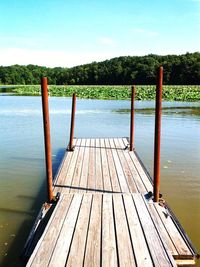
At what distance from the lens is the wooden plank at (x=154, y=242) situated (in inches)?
123

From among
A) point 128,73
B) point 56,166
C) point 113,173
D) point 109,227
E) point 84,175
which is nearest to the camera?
point 109,227

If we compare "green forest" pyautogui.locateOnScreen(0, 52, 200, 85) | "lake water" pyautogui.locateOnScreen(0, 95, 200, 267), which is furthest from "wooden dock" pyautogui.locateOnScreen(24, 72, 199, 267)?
"green forest" pyautogui.locateOnScreen(0, 52, 200, 85)

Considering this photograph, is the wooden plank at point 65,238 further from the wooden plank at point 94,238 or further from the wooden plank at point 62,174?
the wooden plank at point 62,174

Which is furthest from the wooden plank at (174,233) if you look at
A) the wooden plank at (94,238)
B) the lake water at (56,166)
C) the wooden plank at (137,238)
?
the wooden plank at (94,238)

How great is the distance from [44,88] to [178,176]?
4260mm

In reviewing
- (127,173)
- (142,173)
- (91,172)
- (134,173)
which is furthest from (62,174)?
(142,173)

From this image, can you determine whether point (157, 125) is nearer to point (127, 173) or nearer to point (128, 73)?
point (127, 173)

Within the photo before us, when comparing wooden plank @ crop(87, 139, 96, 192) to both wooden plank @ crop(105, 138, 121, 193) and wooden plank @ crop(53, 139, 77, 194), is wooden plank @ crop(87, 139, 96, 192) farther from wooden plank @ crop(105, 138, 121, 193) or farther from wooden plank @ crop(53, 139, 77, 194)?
wooden plank @ crop(53, 139, 77, 194)

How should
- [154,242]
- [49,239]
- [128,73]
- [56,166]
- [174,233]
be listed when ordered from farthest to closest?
[128,73]
[56,166]
[174,233]
[49,239]
[154,242]

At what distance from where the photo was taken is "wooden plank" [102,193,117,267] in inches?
124

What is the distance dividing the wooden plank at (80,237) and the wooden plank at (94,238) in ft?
0.17

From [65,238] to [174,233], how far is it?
145 cm

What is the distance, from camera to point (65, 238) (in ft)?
11.8

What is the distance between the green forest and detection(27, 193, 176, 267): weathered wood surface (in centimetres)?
7670
